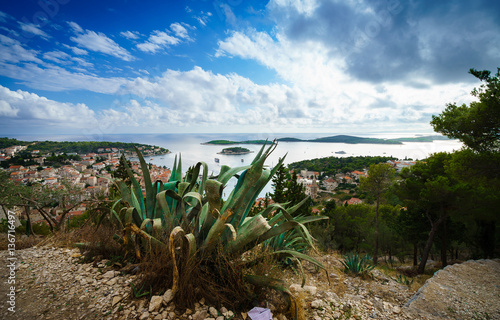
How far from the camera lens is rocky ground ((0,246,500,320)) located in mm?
1703

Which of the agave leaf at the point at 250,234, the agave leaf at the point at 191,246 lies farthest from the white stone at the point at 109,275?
the agave leaf at the point at 250,234

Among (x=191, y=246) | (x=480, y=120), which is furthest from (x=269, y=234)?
(x=480, y=120)

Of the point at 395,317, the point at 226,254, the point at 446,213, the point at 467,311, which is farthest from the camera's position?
the point at 446,213

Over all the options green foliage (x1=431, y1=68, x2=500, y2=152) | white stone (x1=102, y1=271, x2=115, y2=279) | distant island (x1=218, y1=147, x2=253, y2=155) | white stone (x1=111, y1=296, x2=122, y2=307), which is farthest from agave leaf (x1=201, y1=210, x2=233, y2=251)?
distant island (x1=218, y1=147, x2=253, y2=155)

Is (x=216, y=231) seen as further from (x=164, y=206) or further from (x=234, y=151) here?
(x=234, y=151)

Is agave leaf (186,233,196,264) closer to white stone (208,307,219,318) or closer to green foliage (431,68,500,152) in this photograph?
white stone (208,307,219,318)

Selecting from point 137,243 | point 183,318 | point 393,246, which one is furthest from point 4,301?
point 393,246

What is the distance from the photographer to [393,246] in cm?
1728

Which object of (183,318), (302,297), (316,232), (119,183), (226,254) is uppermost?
(119,183)

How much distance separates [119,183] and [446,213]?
40.9 ft

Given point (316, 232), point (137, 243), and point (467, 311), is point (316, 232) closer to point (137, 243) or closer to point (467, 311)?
point (467, 311)

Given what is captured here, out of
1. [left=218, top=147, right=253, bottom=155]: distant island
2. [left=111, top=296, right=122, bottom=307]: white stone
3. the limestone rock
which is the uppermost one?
[left=218, top=147, right=253, bottom=155]: distant island

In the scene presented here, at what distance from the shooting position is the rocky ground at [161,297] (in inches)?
67.1

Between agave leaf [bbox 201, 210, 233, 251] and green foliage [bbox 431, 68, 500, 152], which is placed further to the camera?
green foliage [bbox 431, 68, 500, 152]
